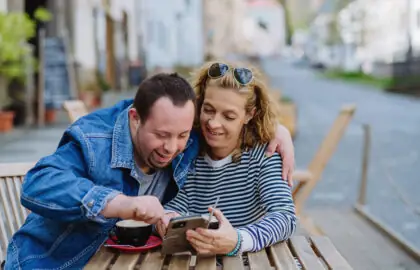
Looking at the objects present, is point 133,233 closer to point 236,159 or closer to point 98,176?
point 98,176

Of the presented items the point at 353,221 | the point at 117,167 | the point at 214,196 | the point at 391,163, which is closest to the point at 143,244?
the point at 117,167

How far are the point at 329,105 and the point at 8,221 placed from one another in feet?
67.2

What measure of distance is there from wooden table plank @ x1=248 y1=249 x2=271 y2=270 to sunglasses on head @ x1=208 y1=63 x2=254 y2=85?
2.03 ft

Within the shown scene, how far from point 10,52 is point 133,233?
27.6 ft

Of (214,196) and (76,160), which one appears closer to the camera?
(76,160)

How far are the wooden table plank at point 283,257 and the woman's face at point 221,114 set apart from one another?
1.48 feet

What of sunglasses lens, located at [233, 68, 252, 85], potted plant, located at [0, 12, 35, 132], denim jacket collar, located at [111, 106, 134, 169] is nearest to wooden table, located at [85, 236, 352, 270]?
denim jacket collar, located at [111, 106, 134, 169]

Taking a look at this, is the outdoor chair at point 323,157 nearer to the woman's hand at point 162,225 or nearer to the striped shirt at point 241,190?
the striped shirt at point 241,190

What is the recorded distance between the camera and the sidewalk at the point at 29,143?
7.88 m

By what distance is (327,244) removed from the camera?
2467 mm

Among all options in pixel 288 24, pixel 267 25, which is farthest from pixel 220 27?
pixel 288 24

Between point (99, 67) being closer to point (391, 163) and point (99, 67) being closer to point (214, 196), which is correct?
point (391, 163)

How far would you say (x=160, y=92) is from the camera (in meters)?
2.25

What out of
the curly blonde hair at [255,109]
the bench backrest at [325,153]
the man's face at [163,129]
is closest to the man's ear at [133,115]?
the man's face at [163,129]
